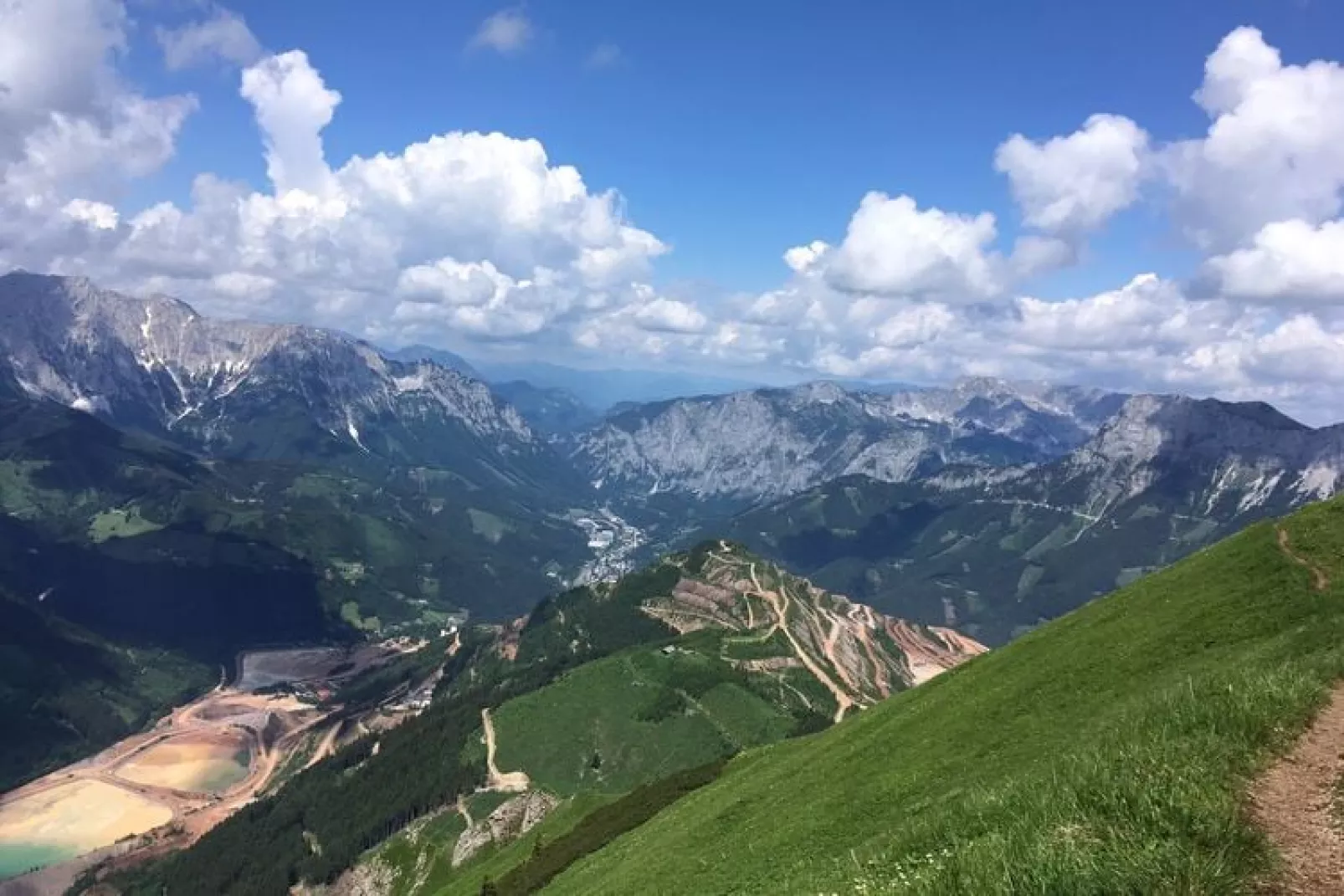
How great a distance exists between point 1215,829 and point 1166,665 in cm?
3885

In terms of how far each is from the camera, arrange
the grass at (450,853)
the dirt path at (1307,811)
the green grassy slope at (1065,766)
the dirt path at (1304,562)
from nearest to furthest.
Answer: the dirt path at (1307,811) < the green grassy slope at (1065,766) < the dirt path at (1304,562) < the grass at (450,853)

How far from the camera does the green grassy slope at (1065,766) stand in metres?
17.5

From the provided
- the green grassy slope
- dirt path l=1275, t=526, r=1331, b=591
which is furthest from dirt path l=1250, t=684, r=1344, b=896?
dirt path l=1275, t=526, r=1331, b=591

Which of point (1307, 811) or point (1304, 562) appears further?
point (1304, 562)

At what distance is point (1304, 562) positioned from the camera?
5684 centimetres

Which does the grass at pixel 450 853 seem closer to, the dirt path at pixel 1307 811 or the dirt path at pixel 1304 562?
the dirt path at pixel 1304 562

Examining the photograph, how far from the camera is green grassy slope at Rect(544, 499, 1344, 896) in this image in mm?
17469

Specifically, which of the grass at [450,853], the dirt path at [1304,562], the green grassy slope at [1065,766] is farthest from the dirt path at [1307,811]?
the grass at [450,853]

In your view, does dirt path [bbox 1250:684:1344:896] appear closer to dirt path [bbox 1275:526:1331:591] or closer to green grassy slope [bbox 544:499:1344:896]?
green grassy slope [bbox 544:499:1344:896]

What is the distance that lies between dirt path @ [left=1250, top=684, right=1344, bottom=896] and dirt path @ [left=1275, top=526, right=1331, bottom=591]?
33.9m

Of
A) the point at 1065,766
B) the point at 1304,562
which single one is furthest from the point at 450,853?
the point at 1065,766

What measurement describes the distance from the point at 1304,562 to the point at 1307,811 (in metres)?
46.1

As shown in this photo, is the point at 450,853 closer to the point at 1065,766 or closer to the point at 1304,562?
the point at 1304,562

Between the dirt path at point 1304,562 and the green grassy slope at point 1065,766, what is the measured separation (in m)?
0.51
